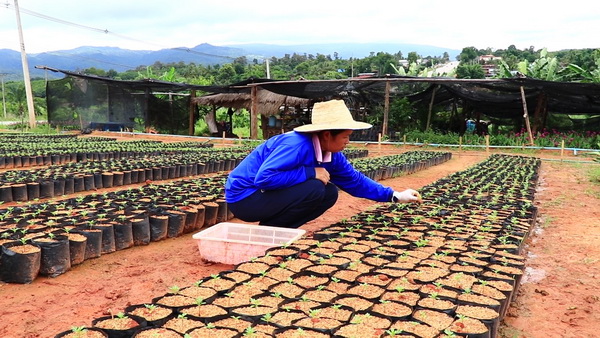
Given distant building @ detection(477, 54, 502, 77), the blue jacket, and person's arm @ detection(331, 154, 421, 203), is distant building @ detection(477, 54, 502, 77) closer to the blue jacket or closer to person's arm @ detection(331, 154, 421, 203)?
person's arm @ detection(331, 154, 421, 203)

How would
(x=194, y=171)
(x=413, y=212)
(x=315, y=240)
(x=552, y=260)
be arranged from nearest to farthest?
(x=315, y=240) < (x=552, y=260) < (x=413, y=212) < (x=194, y=171)

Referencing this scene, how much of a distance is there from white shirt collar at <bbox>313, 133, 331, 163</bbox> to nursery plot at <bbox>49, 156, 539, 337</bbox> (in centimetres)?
59

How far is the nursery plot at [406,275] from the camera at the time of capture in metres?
2.17

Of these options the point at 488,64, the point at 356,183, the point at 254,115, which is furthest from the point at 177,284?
the point at 488,64

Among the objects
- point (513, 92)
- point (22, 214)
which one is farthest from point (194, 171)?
point (513, 92)

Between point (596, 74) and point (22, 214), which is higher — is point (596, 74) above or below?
above

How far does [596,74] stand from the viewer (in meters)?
16.5

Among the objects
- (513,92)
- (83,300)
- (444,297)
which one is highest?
(513,92)

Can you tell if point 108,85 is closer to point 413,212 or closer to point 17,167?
point 17,167

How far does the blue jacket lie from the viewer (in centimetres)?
340

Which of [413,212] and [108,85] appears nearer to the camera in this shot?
[413,212]

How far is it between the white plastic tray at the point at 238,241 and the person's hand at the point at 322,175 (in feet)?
1.41

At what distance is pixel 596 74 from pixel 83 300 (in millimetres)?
18568

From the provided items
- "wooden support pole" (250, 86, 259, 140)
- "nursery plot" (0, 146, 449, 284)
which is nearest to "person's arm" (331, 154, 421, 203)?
"nursery plot" (0, 146, 449, 284)
